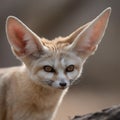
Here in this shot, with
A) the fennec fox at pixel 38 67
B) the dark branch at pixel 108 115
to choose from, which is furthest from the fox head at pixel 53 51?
the dark branch at pixel 108 115

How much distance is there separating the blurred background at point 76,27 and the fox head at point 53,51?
5438 millimetres

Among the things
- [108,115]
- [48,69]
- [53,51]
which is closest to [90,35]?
[53,51]

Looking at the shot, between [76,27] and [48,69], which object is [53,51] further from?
[76,27]

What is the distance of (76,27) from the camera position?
17.3 m

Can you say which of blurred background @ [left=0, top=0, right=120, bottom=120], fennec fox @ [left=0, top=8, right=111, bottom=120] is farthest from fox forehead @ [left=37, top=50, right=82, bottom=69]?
blurred background @ [left=0, top=0, right=120, bottom=120]

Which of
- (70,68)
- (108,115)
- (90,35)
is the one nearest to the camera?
(108,115)

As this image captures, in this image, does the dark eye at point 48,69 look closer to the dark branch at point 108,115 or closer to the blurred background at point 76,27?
the dark branch at point 108,115

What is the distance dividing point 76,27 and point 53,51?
833cm

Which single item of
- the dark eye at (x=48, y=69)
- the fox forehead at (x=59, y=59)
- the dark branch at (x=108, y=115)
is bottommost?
the dark branch at (x=108, y=115)

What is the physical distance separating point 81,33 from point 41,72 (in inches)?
25.9

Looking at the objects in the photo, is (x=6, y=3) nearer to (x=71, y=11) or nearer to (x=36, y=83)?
(x=71, y=11)

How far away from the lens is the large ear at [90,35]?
915 centimetres

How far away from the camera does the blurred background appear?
15.8m

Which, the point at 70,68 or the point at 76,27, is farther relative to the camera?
the point at 76,27
